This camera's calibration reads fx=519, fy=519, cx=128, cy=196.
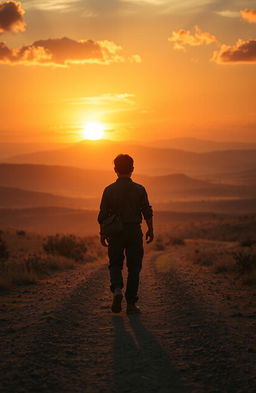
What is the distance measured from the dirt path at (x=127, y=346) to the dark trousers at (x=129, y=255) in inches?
16.9

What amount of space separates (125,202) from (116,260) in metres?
0.86

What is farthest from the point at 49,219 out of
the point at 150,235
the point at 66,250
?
the point at 150,235

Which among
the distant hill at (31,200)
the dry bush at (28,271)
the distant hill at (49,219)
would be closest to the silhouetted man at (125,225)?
the dry bush at (28,271)

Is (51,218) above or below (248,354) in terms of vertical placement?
above

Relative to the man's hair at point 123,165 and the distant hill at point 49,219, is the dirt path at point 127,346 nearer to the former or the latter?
the man's hair at point 123,165

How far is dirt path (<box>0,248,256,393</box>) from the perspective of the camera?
172 inches

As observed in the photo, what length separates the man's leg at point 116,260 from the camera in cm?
751

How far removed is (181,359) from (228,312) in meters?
2.80

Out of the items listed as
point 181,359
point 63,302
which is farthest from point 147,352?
point 63,302

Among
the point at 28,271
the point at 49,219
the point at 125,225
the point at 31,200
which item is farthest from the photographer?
the point at 31,200

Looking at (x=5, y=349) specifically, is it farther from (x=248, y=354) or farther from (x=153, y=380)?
(x=248, y=354)

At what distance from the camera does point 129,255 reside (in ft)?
24.7

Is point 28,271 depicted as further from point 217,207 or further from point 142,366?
point 217,207

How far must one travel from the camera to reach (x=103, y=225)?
751 cm
